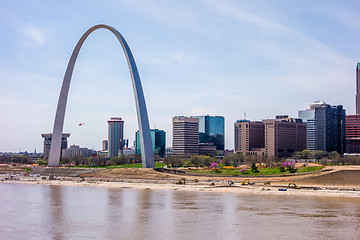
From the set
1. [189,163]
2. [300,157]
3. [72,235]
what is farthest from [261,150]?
[72,235]

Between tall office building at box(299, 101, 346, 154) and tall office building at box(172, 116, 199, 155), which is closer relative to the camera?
tall office building at box(299, 101, 346, 154)

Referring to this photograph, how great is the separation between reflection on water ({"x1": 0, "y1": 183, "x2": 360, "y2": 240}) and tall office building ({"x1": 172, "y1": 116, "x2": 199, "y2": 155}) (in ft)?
427

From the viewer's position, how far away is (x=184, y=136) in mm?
187875

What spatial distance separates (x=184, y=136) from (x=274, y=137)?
4264 cm

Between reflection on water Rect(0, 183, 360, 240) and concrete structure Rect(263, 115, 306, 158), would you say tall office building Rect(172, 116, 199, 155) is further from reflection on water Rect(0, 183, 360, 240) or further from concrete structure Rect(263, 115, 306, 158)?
reflection on water Rect(0, 183, 360, 240)

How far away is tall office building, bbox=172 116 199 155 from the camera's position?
618 feet

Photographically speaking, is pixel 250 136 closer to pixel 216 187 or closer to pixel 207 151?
Answer: pixel 207 151

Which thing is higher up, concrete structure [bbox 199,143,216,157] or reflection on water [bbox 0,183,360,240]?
concrete structure [bbox 199,143,216,157]

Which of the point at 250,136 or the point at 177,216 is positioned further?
the point at 250,136

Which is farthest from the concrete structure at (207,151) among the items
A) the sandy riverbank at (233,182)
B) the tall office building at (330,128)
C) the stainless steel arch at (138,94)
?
the stainless steel arch at (138,94)

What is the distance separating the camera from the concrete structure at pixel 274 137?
158750 mm

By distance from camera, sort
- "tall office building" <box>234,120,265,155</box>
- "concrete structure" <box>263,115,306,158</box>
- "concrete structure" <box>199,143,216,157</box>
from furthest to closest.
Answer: "concrete structure" <box>199,143,216,157</box> < "tall office building" <box>234,120,265,155</box> < "concrete structure" <box>263,115,306,158</box>

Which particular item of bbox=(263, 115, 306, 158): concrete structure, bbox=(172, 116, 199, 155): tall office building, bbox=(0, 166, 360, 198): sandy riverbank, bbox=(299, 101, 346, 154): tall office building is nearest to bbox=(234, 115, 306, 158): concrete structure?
bbox=(263, 115, 306, 158): concrete structure

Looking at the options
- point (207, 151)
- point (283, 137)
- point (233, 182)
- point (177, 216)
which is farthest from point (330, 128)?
point (177, 216)
